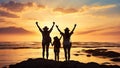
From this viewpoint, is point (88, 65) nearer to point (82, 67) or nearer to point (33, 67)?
point (82, 67)

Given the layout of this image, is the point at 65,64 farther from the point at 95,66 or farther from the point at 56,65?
the point at 95,66

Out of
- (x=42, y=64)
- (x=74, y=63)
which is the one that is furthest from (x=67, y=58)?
(x=42, y=64)

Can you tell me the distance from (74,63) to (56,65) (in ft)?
5.85

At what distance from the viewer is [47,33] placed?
2345cm

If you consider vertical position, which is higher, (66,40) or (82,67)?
(66,40)

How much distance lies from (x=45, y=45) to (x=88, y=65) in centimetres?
394

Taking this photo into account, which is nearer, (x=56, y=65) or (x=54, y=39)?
(x=56, y=65)

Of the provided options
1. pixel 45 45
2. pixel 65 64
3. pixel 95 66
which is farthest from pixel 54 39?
pixel 95 66

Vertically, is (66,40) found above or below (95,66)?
above

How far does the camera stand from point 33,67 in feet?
75.6

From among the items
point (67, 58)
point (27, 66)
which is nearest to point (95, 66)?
point (67, 58)

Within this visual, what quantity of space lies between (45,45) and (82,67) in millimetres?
3558

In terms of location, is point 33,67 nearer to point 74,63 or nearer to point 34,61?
point 34,61

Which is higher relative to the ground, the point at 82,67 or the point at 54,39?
the point at 54,39
